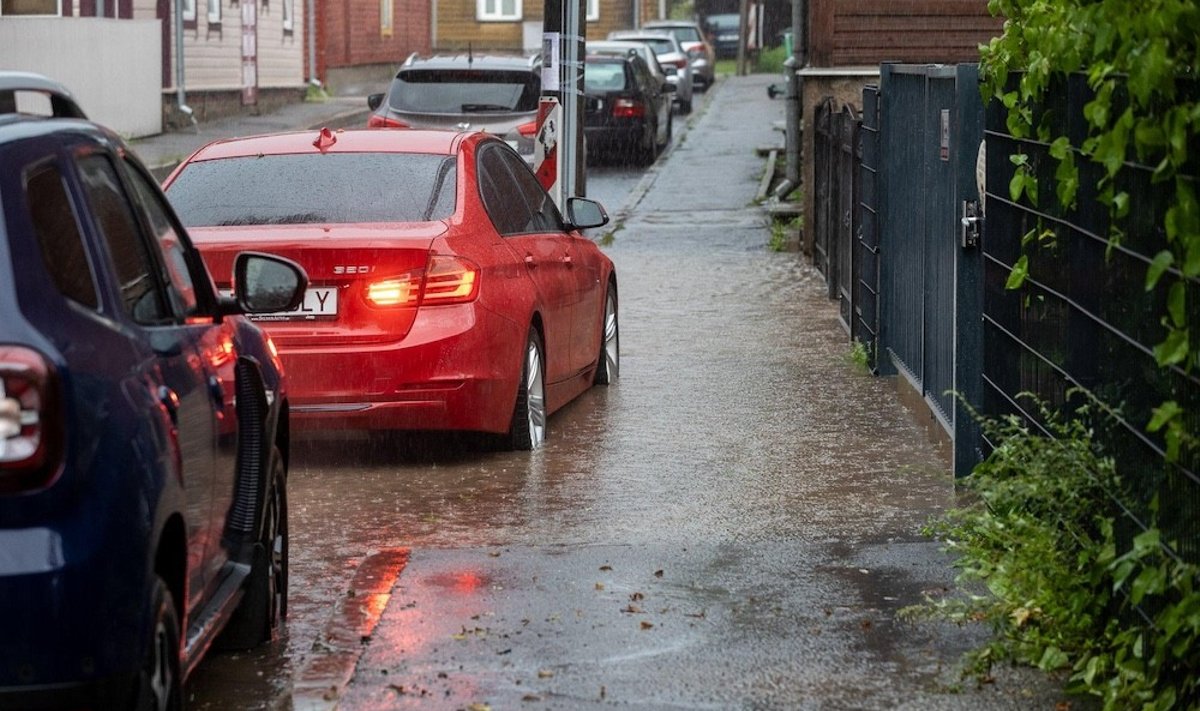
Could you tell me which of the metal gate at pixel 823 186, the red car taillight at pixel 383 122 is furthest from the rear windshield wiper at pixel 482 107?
the metal gate at pixel 823 186

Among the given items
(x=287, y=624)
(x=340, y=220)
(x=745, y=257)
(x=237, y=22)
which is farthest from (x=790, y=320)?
(x=237, y=22)

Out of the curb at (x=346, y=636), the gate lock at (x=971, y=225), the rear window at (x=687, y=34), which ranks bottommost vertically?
the curb at (x=346, y=636)

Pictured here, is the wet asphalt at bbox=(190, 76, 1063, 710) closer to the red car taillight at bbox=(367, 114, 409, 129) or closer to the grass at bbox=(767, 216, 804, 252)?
the grass at bbox=(767, 216, 804, 252)

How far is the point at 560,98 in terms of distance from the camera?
17.4 meters

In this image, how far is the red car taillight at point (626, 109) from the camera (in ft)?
105

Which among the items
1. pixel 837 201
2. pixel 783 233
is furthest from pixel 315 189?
Answer: pixel 783 233

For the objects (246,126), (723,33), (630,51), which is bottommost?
(246,126)

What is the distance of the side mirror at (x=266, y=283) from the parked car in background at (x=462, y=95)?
645 inches

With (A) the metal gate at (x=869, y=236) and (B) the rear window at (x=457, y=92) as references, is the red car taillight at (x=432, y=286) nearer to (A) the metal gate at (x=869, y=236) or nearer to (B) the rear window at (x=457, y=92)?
(A) the metal gate at (x=869, y=236)

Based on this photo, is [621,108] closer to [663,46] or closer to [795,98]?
[795,98]

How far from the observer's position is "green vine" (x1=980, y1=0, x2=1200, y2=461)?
4.42m

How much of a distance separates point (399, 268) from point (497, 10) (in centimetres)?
5848

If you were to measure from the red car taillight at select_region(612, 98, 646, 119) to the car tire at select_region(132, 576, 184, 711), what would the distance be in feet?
90.7

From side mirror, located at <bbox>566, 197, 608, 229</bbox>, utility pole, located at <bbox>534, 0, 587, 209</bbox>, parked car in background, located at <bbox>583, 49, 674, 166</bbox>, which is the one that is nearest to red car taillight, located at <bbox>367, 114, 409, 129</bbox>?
utility pole, located at <bbox>534, 0, 587, 209</bbox>
